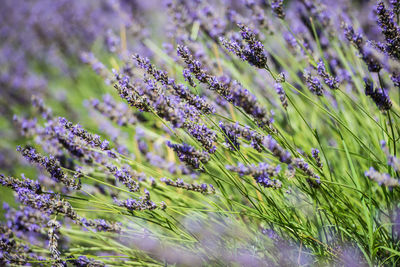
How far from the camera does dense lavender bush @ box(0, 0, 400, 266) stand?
3.00 feet

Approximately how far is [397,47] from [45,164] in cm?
105

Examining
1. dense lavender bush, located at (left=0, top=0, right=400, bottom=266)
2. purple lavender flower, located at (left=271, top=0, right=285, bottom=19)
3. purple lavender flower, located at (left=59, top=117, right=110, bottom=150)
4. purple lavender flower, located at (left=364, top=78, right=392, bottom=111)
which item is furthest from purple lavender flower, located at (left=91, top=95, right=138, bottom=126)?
purple lavender flower, located at (left=364, top=78, right=392, bottom=111)

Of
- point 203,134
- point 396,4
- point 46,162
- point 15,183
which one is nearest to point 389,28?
point 396,4

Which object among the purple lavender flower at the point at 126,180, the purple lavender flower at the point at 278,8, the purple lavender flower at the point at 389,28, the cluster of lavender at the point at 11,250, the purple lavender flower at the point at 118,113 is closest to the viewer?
the purple lavender flower at the point at 389,28

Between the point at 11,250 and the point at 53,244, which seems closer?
the point at 53,244

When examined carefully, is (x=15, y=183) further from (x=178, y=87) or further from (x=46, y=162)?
(x=178, y=87)

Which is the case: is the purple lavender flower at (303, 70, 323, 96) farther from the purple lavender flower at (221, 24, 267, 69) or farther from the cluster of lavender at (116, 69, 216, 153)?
the cluster of lavender at (116, 69, 216, 153)

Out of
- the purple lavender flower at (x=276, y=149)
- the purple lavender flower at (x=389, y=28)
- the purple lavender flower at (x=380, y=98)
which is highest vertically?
the purple lavender flower at (x=389, y=28)

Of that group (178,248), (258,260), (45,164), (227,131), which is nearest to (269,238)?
(258,260)

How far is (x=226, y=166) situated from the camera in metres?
0.81

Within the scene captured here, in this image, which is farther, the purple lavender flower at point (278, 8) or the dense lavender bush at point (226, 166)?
the purple lavender flower at point (278, 8)

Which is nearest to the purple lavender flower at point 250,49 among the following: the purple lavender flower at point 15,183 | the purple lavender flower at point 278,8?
the purple lavender flower at point 278,8

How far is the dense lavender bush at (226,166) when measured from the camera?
92cm

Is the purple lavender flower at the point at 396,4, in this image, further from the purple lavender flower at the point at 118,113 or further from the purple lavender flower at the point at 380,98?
the purple lavender flower at the point at 118,113
